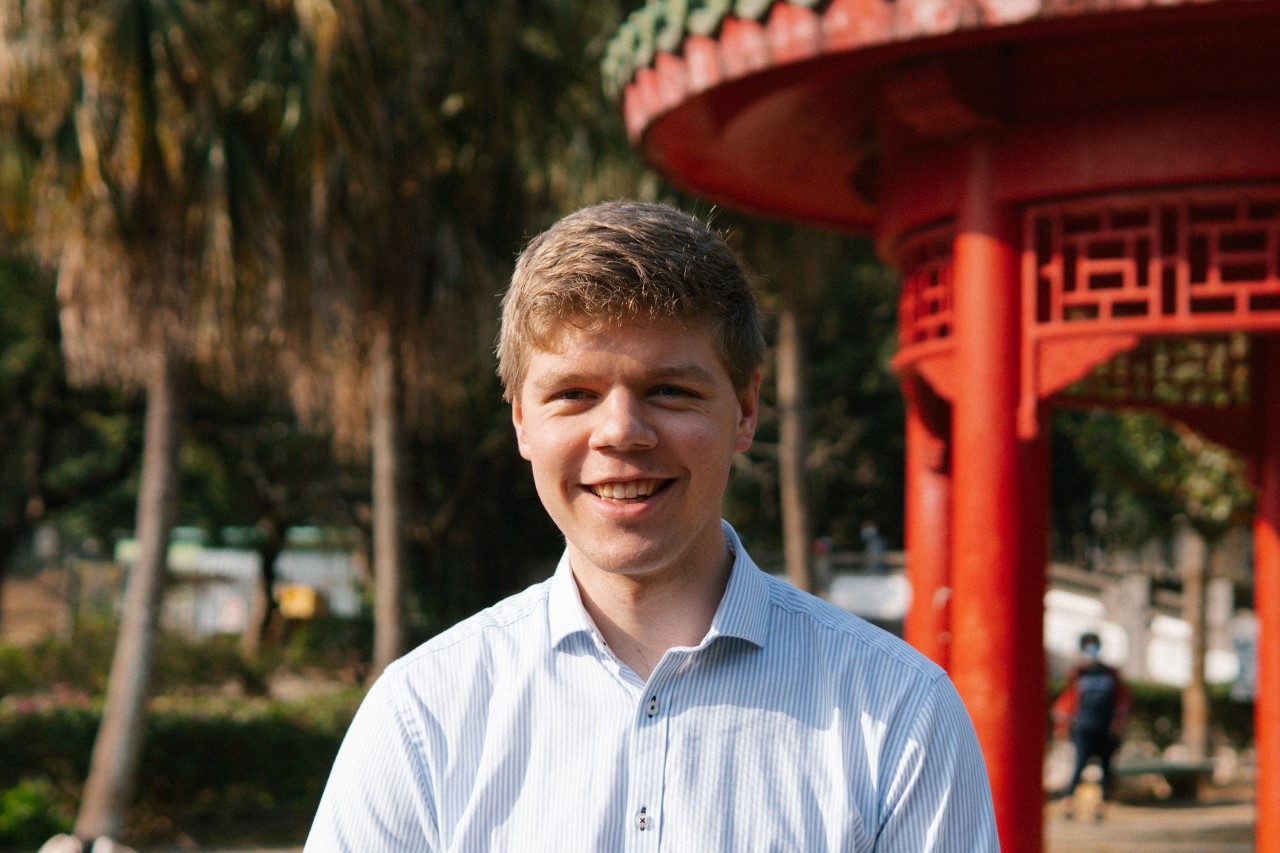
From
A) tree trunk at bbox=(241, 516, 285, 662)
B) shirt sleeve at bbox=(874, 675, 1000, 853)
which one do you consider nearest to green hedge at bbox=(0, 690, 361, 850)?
shirt sleeve at bbox=(874, 675, 1000, 853)

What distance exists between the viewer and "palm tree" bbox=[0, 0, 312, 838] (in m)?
8.83

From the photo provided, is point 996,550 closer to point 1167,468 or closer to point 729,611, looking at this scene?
point 729,611

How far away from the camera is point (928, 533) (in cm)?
607

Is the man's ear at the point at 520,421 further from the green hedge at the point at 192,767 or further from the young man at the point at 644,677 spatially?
the green hedge at the point at 192,767

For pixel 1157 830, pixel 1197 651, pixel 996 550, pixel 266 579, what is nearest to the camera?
pixel 996 550

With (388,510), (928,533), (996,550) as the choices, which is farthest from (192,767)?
(996,550)

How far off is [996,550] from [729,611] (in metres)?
3.29

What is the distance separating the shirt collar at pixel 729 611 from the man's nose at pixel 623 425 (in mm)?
224

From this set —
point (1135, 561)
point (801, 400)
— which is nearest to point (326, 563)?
point (1135, 561)

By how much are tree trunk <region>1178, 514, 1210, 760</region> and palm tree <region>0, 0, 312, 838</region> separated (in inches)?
443

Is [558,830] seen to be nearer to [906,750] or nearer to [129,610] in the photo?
[906,750]

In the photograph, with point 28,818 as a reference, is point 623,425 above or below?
above

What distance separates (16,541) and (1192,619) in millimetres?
18625

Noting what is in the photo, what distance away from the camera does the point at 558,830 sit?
1.78m
